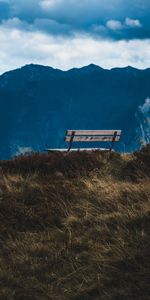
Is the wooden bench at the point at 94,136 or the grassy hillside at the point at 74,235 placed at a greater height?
the wooden bench at the point at 94,136

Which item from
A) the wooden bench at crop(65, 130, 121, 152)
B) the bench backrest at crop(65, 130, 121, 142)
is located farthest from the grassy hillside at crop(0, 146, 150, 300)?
the bench backrest at crop(65, 130, 121, 142)

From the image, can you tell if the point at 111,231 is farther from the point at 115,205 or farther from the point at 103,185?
the point at 103,185

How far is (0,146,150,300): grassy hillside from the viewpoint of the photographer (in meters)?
5.69

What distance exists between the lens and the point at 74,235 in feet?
23.5

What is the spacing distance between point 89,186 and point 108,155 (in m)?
3.86

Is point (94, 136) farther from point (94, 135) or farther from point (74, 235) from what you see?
point (74, 235)

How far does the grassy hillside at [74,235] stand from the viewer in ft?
18.7

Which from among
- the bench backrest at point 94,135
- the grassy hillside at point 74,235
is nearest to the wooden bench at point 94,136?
the bench backrest at point 94,135

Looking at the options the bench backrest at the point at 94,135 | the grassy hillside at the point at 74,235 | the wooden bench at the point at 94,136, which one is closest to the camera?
the grassy hillside at the point at 74,235

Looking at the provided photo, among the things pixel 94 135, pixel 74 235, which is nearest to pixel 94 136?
pixel 94 135

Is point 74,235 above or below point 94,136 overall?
below

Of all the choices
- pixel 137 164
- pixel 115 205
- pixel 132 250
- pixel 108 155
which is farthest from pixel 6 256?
pixel 108 155

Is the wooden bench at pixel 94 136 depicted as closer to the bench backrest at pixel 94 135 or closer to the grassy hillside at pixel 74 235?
the bench backrest at pixel 94 135

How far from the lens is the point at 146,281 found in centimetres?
561
